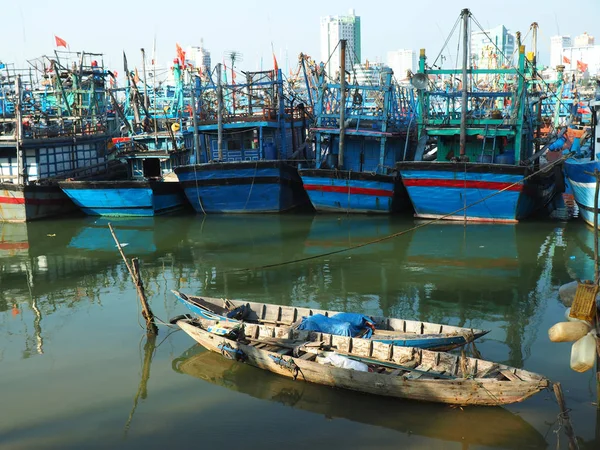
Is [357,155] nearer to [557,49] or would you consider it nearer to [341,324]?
[341,324]

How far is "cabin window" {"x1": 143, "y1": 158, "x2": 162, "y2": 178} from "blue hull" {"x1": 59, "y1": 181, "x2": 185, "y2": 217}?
194 cm

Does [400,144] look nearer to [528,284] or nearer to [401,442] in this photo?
[528,284]

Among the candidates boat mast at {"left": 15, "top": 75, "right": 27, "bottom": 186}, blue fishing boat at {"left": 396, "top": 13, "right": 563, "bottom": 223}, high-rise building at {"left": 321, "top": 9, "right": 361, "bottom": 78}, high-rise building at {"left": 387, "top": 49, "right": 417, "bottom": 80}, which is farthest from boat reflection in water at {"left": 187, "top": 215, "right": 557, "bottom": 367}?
high-rise building at {"left": 387, "top": 49, "right": 417, "bottom": 80}

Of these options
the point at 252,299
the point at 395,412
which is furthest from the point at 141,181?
the point at 395,412

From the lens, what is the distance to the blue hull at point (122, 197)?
25.7 m

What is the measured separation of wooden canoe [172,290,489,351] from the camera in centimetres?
1064

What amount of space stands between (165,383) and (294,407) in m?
2.37

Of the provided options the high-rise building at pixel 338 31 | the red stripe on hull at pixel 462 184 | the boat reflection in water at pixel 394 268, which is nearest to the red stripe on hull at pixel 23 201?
the boat reflection in water at pixel 394 268

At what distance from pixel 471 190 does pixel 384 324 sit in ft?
39.3

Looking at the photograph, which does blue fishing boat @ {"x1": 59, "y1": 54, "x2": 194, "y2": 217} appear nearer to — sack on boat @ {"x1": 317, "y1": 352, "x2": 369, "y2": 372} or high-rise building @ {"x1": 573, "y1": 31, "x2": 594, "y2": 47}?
sack on boat @ {"x1": 317, "y1": 352, "x2": 369, "y2": 372}

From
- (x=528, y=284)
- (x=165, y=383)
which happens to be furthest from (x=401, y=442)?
(x=528, y=284)

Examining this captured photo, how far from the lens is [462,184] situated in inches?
885

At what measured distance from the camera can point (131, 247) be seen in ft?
70.7

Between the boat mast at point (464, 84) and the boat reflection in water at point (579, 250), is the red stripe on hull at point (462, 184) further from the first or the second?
the boat reflection in water at point (579, 250)
